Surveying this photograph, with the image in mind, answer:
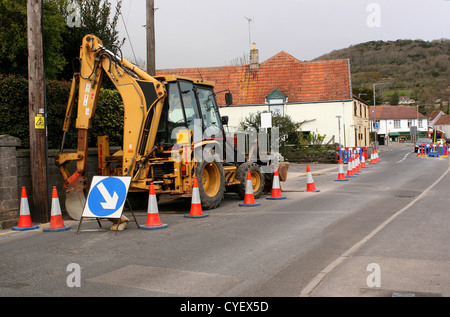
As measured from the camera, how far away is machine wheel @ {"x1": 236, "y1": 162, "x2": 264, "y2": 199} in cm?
1324

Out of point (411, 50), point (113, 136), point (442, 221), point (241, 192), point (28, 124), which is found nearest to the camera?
point (442, 221)

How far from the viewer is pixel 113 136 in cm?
1448

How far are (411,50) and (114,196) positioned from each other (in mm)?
157589

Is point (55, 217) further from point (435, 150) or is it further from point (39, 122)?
point (435, 150)

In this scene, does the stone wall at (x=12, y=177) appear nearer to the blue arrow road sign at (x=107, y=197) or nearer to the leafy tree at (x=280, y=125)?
the blue arrow road sign at (x=107, y=197)

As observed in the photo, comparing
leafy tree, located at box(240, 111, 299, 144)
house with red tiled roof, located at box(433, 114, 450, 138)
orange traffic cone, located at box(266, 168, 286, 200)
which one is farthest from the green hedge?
house with red tiled roof, located at box(433, 114, 450, 138)

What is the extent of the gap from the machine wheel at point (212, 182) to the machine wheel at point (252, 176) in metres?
1.31

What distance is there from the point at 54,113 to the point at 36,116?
181 cm

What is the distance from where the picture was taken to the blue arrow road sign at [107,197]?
8844 millimetres

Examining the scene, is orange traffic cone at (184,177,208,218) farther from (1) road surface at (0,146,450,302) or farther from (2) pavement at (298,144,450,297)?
(2) pavement at (298,144,450,297)

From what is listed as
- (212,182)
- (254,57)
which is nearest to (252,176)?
(212,182)

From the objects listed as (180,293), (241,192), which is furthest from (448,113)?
(180,293)
